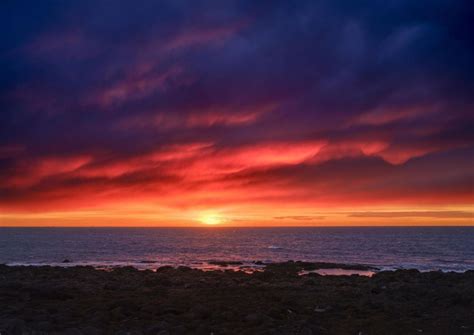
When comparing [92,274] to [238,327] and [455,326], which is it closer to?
[238,327]

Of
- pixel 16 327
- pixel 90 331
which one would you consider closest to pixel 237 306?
pixel 90 331

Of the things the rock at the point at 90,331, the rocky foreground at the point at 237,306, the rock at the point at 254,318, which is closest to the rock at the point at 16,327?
the rocky foreground at the point at 237,306

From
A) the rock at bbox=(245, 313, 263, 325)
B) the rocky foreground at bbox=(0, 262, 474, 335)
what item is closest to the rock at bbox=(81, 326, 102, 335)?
the rocky foreground at bbox=(0, 262, 474, 335)

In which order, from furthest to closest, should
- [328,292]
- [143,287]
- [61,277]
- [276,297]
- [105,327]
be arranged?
[61,277]
[143,287]
[328,292]
[276,297]
[105,327]

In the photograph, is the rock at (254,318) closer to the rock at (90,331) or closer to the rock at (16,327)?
the rock at (90,331)

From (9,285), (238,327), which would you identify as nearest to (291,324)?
(238,327)

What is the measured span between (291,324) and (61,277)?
83.3ft

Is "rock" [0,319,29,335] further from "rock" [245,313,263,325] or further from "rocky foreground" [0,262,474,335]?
"rock" [245,313,263,325]

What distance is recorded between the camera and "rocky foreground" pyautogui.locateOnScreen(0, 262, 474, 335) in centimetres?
2022

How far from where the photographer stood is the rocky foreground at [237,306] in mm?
20219

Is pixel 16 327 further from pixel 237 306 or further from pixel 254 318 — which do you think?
pixel 237 306

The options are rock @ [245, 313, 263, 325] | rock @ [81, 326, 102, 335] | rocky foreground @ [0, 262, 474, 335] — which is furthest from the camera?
rock @ [245, 313, 263, 325]

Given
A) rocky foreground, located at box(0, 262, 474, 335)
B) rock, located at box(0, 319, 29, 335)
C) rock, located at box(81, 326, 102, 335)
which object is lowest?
rocky foreground, located at box(0, 262, 474, 335)

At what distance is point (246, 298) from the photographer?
93.0ft
